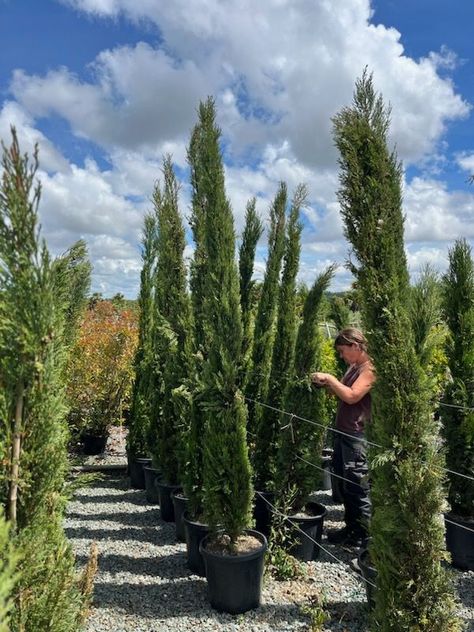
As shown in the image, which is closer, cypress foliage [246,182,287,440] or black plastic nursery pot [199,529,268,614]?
black plastic nursery pot [199,529,268,614]

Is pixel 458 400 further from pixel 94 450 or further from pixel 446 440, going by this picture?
pixel 94 450

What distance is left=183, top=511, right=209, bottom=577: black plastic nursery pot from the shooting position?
4105mm

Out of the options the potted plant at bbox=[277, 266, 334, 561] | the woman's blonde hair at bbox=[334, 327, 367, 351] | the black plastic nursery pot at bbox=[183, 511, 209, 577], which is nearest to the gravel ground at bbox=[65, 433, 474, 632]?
the black plastic nursery pot at bbox=[183, 511, 209, 577]

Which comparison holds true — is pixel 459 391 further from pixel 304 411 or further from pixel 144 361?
pixel 144 361

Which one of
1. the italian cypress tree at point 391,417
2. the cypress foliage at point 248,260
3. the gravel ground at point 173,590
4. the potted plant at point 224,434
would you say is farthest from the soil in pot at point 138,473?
the italian cypress tree at point 391,417

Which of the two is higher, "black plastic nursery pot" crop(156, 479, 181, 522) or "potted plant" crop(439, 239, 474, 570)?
"potted plant" crop(439, 239, 474, 570)

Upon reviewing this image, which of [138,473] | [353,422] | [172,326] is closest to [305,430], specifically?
[353,422]

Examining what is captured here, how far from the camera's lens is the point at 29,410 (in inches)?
72.7

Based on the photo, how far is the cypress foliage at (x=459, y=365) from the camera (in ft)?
14.8

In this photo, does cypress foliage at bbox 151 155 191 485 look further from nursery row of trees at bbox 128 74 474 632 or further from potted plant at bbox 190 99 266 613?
potted plant at bbox 190 99 266 613

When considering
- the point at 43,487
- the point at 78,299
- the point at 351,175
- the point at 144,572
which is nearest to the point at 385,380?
→ the point at 351,175

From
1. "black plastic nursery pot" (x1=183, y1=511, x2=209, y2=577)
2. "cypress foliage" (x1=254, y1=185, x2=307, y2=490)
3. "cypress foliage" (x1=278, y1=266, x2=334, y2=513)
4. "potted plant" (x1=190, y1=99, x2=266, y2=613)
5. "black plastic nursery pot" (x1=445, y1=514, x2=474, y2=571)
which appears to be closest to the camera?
"potted plant" (x1=190, y1=99, x2=266, y2=613)

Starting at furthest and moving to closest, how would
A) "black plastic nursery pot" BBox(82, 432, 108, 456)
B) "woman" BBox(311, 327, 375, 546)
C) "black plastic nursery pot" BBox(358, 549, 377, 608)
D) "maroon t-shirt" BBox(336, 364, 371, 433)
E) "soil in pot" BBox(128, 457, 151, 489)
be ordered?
"black plastic nursery pot" BBox(82, 432, 108, 456), "soil in pot" BBox(128, 457, 151, 489), "maroon t-shirt" BBox(336, 364, 371, 433), "woman" BBox(311, 327, 375, 546), "black plastic nursery pot" BBox(358, 549, 377, 608)

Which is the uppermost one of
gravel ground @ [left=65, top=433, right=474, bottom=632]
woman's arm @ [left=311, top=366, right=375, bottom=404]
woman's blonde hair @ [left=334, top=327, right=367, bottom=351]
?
woman's blonde hair @ [left=334, top=327, right=367, bottom=351]
